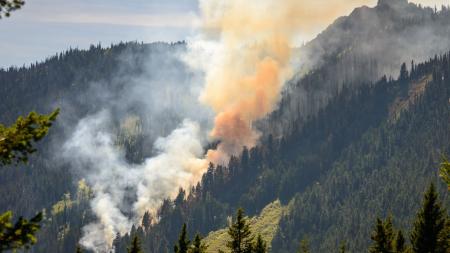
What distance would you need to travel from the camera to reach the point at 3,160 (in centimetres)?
2036

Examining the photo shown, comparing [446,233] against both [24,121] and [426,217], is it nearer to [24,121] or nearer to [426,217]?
[426,217]

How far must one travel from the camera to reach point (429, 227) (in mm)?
47875

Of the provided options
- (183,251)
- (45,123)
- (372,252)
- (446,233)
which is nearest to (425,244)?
(446,233)

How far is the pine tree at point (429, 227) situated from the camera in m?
47.6

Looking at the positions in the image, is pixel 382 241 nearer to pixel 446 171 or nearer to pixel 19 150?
pixel 446 171

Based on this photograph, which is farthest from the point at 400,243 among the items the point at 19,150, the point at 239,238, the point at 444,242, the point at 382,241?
the point at 19,150

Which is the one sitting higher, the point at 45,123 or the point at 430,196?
the point at 430,196

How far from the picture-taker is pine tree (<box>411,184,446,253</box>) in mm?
47594

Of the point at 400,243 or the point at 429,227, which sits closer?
the point at 429,227

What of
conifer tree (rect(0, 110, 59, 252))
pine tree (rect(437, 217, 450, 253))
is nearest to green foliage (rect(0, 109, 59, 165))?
conifer tree (rect(0, 110, 59, 252))

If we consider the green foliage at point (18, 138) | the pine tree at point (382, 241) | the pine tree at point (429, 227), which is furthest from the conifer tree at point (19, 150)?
the pine tree at point (382, 241)

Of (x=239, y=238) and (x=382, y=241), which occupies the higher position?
(x=239, y=238)

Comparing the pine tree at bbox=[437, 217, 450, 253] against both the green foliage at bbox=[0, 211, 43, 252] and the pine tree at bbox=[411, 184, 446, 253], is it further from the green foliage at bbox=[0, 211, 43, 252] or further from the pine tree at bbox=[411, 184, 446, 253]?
the green foliage at bbox=[0, 211, 43, 252]

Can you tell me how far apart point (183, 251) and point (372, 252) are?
14.8m
